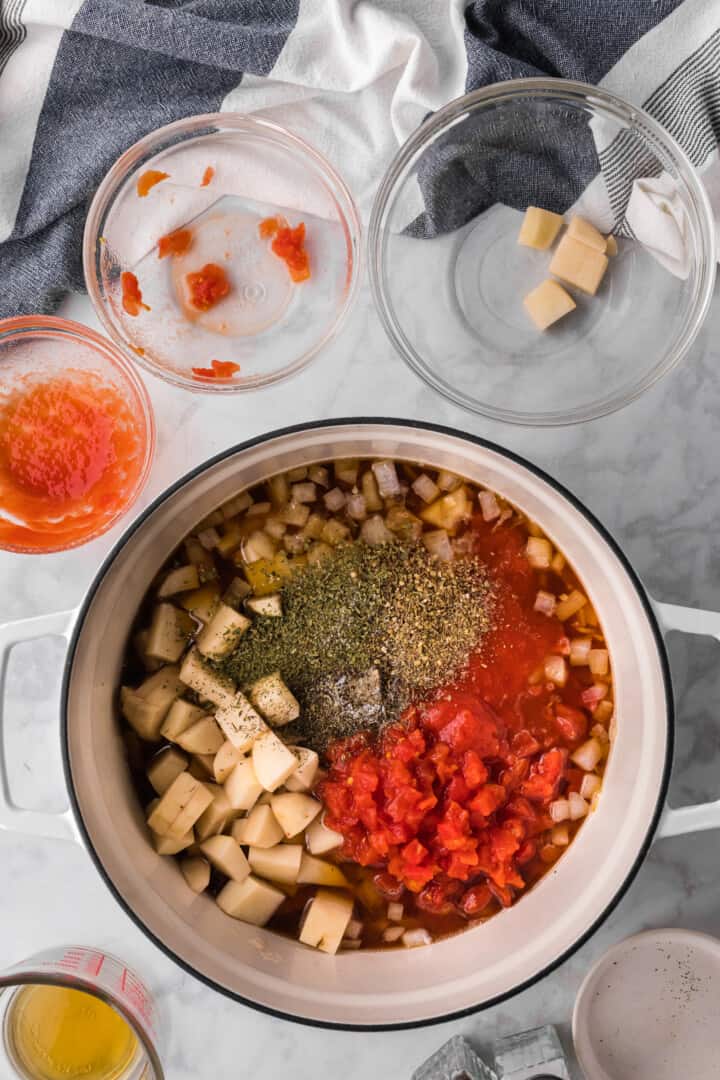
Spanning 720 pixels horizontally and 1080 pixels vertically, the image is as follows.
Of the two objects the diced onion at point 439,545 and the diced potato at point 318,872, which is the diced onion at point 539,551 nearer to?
the diced onion at point 439,545

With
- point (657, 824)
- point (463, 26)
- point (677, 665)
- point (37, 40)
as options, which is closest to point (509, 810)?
point (657, 824)

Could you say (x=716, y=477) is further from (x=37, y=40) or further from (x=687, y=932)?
(x=37, y=40)

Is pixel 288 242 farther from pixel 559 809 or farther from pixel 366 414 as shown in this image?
pixel 559 809

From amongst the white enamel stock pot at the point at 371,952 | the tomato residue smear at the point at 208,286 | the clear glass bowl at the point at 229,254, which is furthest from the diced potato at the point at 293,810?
the tomato residue smear at the point at 208,286

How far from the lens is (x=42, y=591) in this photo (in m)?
1.82

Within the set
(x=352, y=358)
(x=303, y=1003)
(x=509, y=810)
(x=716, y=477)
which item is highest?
(x=352, y=358)

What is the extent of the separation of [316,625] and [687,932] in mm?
933

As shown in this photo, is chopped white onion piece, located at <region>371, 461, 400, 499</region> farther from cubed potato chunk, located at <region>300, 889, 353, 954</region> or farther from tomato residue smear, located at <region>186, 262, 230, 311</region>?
cubed potato chunk, located at <region>300, 889, 353, 954</region>

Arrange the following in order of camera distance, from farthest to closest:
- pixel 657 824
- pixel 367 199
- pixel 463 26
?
pixel 367 199, pixel 463 26, pixel 657 824

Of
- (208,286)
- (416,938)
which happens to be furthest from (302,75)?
(416,938)

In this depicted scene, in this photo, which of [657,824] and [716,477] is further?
[716,477]

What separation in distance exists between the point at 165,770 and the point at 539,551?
0.88m

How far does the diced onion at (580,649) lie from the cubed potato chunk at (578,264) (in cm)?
72

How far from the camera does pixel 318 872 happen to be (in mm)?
1803
